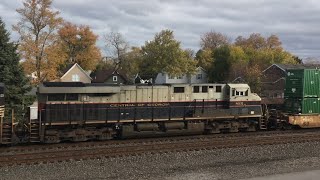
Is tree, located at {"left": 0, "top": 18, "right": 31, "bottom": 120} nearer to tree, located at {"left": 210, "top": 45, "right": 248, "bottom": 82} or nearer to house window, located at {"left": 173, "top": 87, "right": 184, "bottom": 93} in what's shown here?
house window, located at {"left": 173, "top": 87, "right": 184, "bottom": 93}

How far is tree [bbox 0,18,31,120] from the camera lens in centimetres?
2694

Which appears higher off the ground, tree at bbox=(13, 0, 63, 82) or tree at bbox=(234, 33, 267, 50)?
tree at bbox=(234, 33, 267, 50)

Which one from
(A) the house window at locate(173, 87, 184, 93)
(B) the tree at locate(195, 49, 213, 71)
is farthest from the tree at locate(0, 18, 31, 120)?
(B) the tree at locate(195, 49, 213, 71)

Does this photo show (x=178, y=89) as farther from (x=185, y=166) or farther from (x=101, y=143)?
(x=185, y=166)

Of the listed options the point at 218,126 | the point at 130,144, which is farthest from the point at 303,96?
the point at 130,144

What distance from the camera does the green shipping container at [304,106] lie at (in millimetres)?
24812

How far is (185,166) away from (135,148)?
3793 mm

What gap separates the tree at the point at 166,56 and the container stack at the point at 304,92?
43.3m

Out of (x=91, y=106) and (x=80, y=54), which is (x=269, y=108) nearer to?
(x=91, y=106)

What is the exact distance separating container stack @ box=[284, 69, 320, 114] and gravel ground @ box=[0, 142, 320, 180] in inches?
303

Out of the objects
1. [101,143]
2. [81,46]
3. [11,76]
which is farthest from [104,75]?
[101,143]

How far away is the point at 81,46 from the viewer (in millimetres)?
86938

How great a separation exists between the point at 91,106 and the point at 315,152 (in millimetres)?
10769

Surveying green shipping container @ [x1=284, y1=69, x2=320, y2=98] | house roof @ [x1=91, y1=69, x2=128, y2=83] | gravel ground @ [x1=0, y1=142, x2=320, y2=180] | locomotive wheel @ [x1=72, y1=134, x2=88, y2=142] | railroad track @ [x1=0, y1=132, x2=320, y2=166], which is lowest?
gravel ground @ [x1=0, y1=142, x2=320, y2=180]
